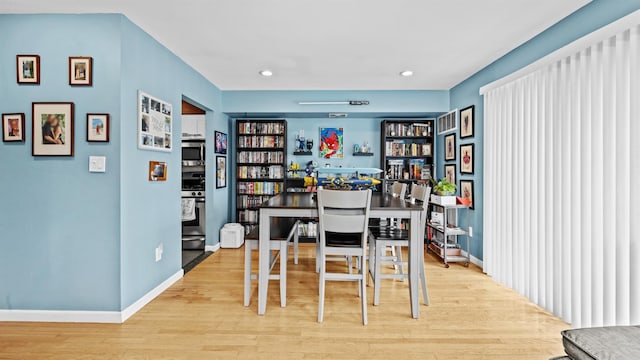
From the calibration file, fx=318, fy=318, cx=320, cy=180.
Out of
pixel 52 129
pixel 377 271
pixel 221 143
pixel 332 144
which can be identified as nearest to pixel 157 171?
pixel 52 129

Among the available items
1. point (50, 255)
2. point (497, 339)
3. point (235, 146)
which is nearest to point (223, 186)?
point (235, 146)

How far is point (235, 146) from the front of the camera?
5406 mm

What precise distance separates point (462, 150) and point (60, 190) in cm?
444

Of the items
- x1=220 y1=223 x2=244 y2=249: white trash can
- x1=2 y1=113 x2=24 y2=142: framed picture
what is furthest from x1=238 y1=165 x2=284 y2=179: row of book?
x1=2 y1=113 x2=24 y2=142: framed picture

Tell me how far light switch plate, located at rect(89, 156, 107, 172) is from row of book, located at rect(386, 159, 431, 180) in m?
4.07

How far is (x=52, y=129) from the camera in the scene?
2.48 meters

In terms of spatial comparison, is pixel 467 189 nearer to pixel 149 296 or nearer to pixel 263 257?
pixel 263 257

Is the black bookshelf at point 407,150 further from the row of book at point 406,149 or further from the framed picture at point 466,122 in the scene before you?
the framed picture at point 466,122

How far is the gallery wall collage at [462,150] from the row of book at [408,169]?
50cm

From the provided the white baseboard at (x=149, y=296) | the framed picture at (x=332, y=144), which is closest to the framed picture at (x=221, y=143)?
the framed picture at (x=332, y=144)

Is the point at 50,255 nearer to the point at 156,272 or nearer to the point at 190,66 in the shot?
the point at 156,272

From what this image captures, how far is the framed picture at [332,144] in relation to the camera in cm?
548

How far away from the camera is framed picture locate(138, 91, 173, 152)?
2756mm

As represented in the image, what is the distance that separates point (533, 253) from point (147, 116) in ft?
12.2
